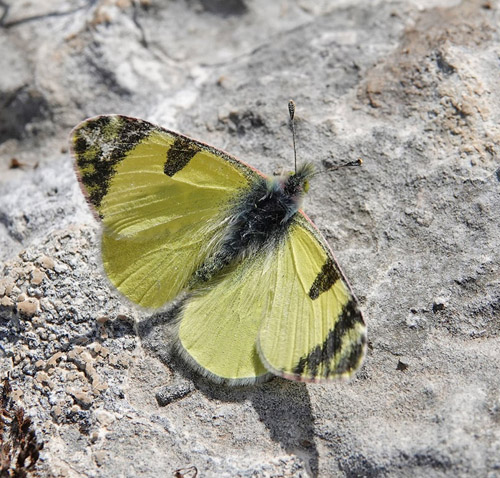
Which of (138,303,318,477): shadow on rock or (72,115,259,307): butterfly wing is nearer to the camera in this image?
(138,303,318,477): shadow on rock

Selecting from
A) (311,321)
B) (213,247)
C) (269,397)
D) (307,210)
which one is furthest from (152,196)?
Answer: (269,397)

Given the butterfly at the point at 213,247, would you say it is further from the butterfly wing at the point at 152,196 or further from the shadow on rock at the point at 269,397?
the shadow on rock at the point at 269,397

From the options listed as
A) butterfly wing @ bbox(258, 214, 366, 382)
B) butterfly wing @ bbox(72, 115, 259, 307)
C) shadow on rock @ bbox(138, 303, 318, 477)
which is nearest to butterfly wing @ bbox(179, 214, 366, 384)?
butterfly wing @ bbox(258, 214, 366, 382)

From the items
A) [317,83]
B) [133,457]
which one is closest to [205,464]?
[133,457]

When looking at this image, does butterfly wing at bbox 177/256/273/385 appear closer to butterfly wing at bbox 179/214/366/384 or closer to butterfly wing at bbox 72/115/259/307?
→ butterfly wing at bbox 179/214/366/384

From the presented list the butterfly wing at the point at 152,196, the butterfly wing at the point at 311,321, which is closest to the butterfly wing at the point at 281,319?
the butterfly wing at the point at 311,321

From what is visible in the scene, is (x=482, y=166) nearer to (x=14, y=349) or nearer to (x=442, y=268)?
(x=442, y=268)
